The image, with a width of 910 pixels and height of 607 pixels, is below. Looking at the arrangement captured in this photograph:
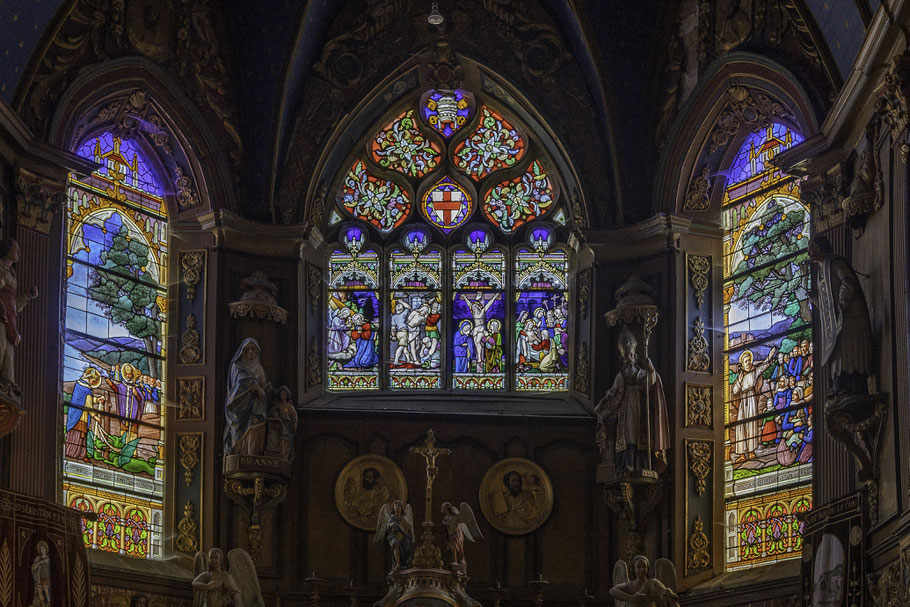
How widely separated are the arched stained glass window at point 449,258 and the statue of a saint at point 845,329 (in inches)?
213

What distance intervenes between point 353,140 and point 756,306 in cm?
541

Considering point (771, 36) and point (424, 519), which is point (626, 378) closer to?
point (424, 519)

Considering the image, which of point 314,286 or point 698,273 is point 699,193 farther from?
point 314,286

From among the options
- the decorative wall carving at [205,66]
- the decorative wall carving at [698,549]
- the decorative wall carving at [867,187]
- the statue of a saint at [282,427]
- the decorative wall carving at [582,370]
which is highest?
the decorative wall carving at [205,66]

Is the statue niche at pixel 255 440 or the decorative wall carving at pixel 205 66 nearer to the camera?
the statue niche at pixel 255 440

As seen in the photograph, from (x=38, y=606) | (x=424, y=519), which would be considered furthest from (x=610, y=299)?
(x=38, y=606)

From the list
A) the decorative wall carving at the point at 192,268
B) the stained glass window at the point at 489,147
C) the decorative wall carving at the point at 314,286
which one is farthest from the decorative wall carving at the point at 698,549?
the decorative wall carving at the point at 192,268

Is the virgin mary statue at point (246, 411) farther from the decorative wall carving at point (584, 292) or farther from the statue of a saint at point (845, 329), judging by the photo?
the statue of a saint at point (845, 329)

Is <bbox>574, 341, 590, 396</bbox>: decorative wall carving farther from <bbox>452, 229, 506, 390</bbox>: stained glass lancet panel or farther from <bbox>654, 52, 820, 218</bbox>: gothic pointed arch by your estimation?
→ <bbox>654, 52, 820, 218</bbox>: gothic pointed arch

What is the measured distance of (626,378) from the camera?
2045 cm

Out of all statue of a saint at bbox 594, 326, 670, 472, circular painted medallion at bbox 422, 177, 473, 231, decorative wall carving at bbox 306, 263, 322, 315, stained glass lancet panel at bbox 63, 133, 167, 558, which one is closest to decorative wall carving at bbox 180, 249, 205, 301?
stained glass lancet panel at bbox 63, 133, 167, 558

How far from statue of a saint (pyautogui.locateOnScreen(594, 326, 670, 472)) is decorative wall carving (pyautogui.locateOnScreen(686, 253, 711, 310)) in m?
1.19

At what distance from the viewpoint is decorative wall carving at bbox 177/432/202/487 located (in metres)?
20.6

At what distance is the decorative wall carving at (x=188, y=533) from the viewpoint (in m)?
20.3
